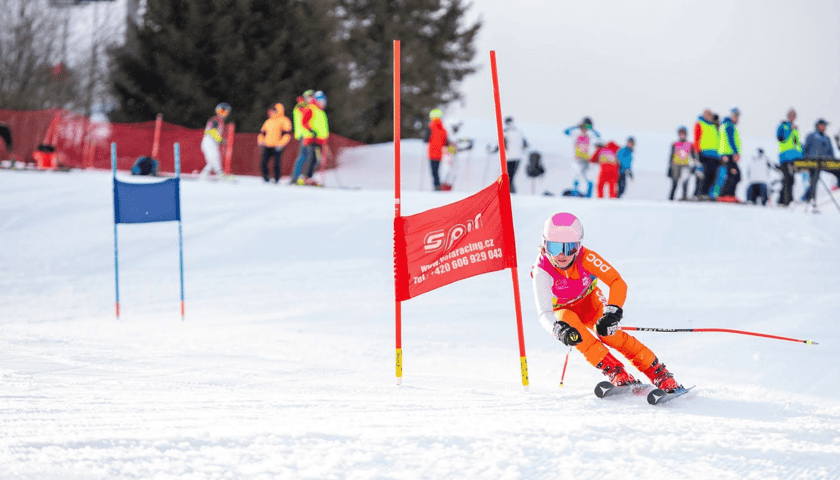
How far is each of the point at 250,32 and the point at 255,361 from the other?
22.0m

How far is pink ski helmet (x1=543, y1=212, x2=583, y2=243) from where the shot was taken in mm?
4926

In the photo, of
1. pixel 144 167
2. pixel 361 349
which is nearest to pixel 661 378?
pixel 361 349

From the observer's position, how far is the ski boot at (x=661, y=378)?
4965 millimetres

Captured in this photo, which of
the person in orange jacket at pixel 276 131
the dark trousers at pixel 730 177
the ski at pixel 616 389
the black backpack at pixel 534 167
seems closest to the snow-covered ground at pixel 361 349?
the ski at pixel 616 389

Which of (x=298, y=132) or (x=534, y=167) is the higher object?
(x=298, y=132)

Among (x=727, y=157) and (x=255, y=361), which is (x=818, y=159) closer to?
(x=727, y=157)

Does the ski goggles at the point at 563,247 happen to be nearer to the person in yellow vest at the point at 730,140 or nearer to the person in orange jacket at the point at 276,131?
the person in yellow vest at the point at 730,140

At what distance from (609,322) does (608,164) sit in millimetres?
13257

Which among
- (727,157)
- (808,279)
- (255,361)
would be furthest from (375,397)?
(727,157)

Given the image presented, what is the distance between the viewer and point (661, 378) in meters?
5.01

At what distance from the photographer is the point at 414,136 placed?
35969 millimetres

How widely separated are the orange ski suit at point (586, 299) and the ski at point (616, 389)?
4.5 inches

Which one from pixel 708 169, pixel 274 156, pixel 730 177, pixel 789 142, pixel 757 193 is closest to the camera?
pixel 789 142

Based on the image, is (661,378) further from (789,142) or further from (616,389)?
(789,142)
